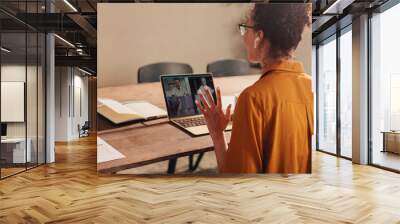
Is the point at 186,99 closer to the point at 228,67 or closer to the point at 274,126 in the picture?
the point at 228,67

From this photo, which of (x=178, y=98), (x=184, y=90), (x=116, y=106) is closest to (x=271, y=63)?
(x=184, y=90)

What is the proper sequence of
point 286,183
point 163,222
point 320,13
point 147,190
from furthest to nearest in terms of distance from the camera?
point 320,13
point 286,183
point 147,190
point 163,222

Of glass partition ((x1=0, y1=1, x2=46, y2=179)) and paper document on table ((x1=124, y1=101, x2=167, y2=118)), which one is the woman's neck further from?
glass partition ((x1=0, y1=1, x2=46, y2=179))

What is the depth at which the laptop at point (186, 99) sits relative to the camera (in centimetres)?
636

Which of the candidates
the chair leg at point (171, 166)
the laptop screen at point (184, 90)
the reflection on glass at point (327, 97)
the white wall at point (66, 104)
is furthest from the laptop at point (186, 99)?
the white wall at point (66, 104)

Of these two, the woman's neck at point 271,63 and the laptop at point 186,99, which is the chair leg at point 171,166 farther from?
the woman's neck at point 271,63

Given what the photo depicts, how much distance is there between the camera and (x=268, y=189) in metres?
5.54

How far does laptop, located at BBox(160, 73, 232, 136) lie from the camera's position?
6355mm

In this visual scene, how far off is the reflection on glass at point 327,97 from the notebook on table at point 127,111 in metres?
5.34

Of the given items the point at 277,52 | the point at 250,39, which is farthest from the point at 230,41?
the point at 277,52

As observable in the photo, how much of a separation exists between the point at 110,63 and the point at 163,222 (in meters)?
3.32

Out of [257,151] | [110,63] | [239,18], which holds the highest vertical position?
[239,18]

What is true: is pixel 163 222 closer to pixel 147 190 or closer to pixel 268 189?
pixel 147 190

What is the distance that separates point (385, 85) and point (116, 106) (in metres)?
5.01
